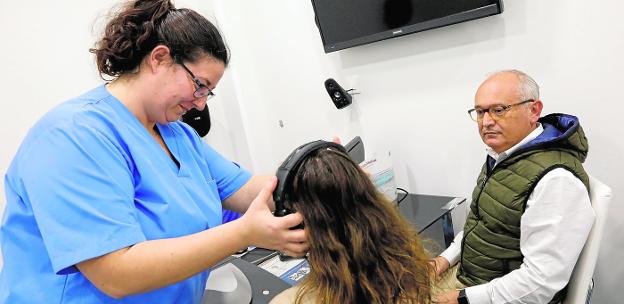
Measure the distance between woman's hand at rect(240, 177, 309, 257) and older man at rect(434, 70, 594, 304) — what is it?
30.9 inches

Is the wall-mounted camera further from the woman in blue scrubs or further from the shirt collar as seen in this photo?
the woman in blue scrubs

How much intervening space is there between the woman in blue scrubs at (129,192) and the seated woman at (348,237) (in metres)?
0.05

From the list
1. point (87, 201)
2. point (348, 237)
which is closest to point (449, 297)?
point (348, 237)

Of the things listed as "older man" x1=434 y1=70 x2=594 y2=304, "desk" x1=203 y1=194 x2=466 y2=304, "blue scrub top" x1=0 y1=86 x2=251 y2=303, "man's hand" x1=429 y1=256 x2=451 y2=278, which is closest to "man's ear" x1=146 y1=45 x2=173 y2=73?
"blue scrub top" x1=0 y1=86 x2=251 y2=303

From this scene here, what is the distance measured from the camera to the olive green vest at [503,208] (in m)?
1.26

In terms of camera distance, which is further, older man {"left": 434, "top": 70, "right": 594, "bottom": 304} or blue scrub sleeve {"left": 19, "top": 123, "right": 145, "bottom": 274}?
older man {"left": 434, "top": 70, "right": 594, "bottom": 304}

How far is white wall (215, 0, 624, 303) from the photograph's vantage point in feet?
4.93

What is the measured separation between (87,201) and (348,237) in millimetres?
511

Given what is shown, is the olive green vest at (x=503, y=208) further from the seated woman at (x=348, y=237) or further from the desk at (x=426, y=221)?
the seated woman at (x=348, y=237)

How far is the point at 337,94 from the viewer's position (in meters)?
2.17

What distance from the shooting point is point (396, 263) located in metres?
0.89

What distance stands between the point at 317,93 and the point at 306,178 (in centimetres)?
162

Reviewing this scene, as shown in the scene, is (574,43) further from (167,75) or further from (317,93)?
(167,75)

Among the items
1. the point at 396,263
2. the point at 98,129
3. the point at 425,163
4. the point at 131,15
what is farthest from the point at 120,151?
the point at 425,163
